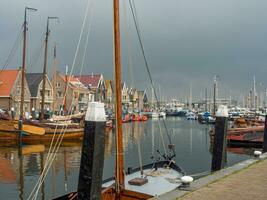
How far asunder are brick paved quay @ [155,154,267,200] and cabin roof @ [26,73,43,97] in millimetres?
65679

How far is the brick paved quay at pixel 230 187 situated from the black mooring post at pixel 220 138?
1.67 metres

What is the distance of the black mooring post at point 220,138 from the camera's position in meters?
14.2

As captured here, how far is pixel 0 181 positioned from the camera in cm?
2092

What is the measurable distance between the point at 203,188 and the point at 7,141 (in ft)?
111

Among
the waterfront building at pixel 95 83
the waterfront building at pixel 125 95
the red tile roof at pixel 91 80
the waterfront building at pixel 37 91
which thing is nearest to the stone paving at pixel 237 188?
the waterfront building at pixel 37 91

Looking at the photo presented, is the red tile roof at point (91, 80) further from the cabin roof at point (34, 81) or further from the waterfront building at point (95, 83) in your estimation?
the cabin roof at point (34, 81)

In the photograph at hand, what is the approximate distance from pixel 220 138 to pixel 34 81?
66.7m

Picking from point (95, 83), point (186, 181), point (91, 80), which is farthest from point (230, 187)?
point (91, 80)

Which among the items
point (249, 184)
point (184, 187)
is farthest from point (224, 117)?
point (184, 187)

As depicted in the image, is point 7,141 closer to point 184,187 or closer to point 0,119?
point 0,119

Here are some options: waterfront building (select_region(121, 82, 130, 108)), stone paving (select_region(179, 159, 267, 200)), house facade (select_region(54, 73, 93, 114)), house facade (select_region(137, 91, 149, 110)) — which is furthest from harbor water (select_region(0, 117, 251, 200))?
house facade (select_region(137, 91, 149, 110))

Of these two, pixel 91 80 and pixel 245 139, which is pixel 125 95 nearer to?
pixel 91 80

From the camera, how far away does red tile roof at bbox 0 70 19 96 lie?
64.6 metres

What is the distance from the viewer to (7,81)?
2611 inches
